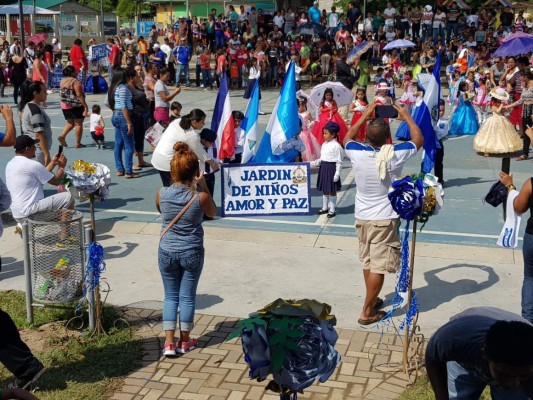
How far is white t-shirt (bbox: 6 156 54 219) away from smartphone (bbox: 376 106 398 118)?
3557 millimetres

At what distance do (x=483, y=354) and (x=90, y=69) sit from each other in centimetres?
2386

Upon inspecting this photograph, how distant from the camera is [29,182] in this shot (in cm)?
812

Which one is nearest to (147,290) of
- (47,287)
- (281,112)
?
(47,287)

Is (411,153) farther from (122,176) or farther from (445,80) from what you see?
(445,80)

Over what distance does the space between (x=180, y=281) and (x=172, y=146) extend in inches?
154

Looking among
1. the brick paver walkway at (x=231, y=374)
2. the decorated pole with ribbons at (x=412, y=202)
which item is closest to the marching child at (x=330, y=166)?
the brick paver walkway at (x=231, y=374)

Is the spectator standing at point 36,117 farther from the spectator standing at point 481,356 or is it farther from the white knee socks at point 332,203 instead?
the spectator standing at point 481,356

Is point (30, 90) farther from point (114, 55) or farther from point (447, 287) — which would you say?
point (114, 55)

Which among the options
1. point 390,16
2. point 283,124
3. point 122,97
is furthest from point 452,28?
point 283,124

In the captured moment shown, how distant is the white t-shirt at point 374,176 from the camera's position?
673 cm

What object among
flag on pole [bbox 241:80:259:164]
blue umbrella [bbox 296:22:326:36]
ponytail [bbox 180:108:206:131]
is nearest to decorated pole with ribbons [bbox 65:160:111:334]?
ponytail [bbox 180:108:206:131]

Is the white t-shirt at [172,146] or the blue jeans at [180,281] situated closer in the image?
the blue jeans at [180,281]

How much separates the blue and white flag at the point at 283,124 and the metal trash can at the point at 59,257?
4469mm

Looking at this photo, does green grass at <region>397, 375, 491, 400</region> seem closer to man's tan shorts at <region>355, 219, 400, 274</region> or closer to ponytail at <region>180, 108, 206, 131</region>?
man's tan shorts at <region>355, 219, 400, 274</region>
